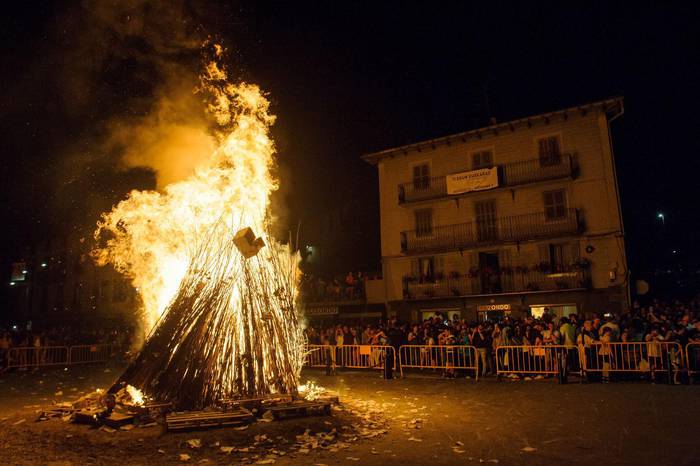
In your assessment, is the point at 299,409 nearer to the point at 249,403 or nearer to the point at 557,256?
the point at 249,403

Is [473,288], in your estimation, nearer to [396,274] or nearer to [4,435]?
[396,274]

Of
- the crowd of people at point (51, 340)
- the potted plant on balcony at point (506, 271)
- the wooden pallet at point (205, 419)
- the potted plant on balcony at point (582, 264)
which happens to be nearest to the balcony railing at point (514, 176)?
the potted plant on balcony at point (582, 264)

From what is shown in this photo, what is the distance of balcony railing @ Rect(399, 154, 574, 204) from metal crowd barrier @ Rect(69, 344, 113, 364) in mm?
18622

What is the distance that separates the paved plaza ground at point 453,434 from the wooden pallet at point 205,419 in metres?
0.17

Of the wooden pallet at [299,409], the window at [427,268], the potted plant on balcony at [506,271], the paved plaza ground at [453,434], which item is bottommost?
the paved plaza ground at [453,434]

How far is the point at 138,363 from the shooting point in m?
10.2

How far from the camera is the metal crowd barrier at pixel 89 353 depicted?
74.8ft

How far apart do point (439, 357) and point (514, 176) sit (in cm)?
1591

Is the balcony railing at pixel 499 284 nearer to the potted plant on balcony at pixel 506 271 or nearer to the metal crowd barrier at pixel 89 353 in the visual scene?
the potted plant on balcony at pixel 506 271

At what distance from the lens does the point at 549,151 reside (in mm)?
28375

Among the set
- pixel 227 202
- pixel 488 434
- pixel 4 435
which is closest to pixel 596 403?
pixel 488 434

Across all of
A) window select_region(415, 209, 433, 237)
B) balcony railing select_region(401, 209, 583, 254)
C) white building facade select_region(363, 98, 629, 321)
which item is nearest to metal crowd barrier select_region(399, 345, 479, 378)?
white building facade select_region(363, 98, 629, 321)

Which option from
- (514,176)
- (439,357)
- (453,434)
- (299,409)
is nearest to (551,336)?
(439,357)

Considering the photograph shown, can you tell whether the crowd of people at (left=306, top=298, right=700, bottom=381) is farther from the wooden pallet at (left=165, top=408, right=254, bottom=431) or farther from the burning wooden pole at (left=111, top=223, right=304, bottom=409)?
the wooden pallet at (left=165, top=408, right=254, bottom=431)
